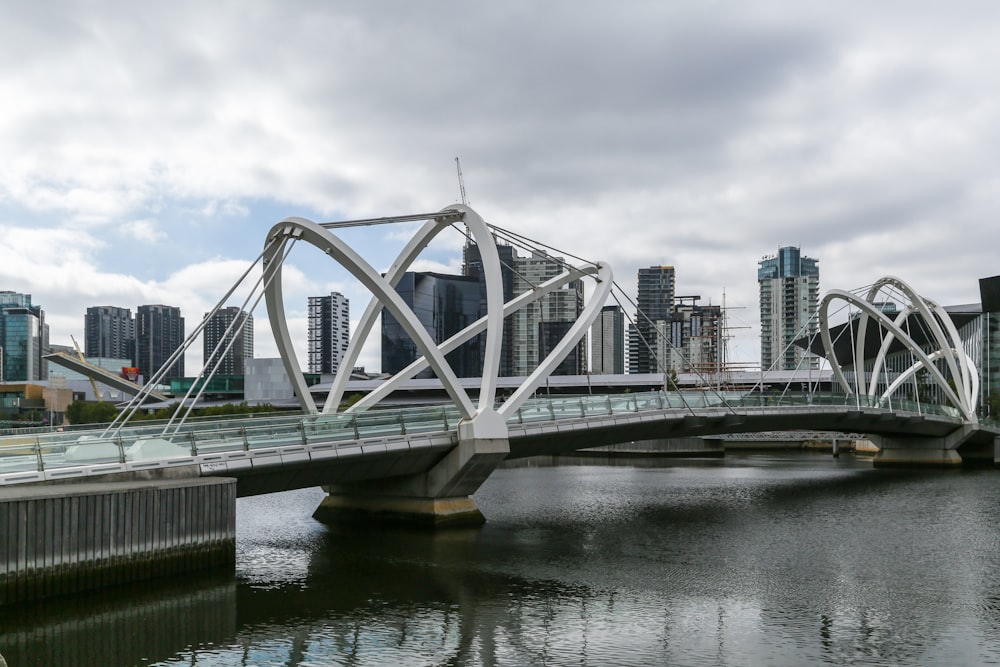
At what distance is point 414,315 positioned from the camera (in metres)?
30.9

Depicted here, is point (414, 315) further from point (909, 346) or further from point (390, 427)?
point (909, 346)

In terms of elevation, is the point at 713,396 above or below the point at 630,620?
above

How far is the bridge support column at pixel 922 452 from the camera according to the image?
6372cm

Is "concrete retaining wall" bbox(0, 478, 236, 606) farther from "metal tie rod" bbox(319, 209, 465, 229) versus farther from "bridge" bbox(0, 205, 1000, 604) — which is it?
"metal tie rod" bbox(319, 209, 465, 229)

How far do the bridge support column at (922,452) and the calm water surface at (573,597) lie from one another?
2851 centimetres

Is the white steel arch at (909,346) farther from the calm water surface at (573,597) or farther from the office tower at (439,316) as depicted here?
the office tower at (439,316)

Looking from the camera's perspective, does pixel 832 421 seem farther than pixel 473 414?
Yes

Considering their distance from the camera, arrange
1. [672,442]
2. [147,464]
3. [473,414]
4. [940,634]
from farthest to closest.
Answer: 1. [672,442]
2. [473,414]
3. [147,464]
4. [940,634]

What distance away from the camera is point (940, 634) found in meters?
17.6

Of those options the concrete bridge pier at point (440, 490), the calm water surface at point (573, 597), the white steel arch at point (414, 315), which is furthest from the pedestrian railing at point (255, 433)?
the calm water surface at point (573, 597)

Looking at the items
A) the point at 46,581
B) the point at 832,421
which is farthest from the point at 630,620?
the point at 832,421

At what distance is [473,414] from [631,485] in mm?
19917

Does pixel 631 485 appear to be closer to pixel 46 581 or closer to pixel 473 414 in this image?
pixel 473 414

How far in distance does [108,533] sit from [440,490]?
13.5 metres
